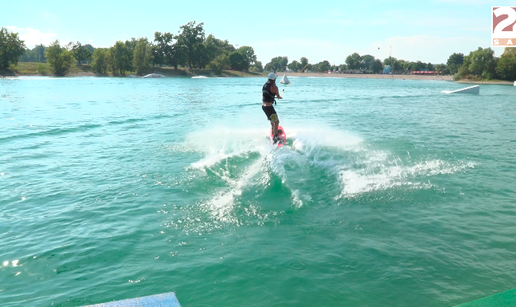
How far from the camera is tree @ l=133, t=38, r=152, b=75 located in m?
140

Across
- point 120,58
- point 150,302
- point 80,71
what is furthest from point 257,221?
point 120,58

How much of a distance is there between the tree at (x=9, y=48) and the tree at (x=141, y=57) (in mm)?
35382

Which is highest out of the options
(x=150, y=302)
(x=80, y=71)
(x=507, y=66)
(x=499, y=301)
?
(x=80, y=71)

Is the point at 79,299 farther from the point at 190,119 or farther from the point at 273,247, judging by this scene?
the point at 190,119

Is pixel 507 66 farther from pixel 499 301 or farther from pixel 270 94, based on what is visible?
pixel 499 301

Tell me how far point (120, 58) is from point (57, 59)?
75.1ft

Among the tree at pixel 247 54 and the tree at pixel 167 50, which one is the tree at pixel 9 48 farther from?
the tree at pixel 247 54

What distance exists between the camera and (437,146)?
17.9 metres

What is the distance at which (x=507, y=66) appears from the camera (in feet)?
352

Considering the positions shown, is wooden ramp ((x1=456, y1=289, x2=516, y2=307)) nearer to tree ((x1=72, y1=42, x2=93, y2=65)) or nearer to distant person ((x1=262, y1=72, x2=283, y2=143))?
distant person ((x1=262, y1=72, x2=283, y2=143))

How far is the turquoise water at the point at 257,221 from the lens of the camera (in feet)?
21.8

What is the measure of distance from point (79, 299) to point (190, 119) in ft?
71.0

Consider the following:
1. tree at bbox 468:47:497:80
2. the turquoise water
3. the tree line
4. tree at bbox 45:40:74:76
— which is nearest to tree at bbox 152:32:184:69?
the tree line

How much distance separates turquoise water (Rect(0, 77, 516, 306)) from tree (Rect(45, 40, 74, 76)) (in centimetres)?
11491
